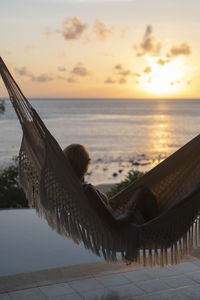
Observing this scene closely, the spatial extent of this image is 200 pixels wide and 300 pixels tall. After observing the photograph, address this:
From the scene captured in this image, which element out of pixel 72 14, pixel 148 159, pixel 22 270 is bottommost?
pixel 148 159

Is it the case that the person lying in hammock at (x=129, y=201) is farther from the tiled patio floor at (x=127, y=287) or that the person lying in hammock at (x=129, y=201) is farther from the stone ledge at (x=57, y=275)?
the tiled patio floor at (x=127, y=287)

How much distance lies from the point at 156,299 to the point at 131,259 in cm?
25

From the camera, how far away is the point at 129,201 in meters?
2.36

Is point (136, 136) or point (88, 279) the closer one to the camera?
point (88, 279)

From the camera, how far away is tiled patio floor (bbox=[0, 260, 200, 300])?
225 cm

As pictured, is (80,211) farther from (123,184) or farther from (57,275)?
(123,184)

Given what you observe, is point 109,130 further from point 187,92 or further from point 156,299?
point 156,299

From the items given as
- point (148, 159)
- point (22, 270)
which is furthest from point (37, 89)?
point (22, 270)

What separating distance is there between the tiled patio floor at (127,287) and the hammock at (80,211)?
206 millimetres

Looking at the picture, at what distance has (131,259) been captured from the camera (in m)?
2.17

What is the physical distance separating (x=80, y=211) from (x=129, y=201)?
0.37 m

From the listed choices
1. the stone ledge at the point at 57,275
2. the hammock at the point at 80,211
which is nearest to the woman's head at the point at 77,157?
the hammock at the point at 80,211

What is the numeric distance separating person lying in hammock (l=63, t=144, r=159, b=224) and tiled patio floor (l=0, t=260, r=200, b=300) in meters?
0.38

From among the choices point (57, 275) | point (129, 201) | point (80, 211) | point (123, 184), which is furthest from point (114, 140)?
point (80, 211)
